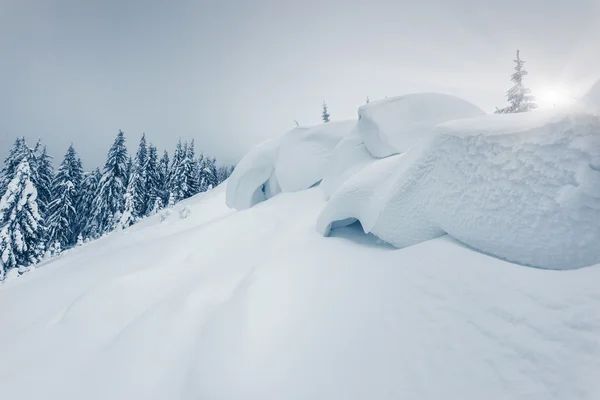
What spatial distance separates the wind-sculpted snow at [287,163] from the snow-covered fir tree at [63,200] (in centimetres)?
2501

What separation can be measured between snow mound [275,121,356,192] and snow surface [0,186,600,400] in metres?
5.24

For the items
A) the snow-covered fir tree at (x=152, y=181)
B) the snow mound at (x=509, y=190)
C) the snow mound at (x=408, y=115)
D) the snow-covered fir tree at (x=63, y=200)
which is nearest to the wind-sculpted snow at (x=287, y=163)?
the snow mound at (x=408, y=115)

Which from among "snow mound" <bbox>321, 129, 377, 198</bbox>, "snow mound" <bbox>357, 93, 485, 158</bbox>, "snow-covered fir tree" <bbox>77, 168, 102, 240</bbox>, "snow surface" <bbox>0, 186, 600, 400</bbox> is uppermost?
"snow mound" <bbox>357, 93, 485, 158</bbox>

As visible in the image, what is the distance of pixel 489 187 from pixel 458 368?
1649 millimetres

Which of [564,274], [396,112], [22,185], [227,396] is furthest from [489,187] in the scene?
[22,185]

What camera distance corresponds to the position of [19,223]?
1941cm

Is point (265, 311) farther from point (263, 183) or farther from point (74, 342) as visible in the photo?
point (263, 183)

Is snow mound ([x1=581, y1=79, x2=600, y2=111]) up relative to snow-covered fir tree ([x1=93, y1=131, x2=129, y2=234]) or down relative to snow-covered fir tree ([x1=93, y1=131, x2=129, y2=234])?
up

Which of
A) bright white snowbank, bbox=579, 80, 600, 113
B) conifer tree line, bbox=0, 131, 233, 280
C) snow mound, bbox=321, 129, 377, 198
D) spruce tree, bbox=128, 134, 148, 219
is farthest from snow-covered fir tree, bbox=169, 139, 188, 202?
bright white snowbank, bbox=579, 80, 600, 113

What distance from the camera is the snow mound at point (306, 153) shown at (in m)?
9.80

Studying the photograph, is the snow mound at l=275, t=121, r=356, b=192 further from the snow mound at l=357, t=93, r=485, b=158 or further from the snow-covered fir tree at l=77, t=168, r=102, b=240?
the snow-covered fir tree at l=77, t=168, r=102, b=240

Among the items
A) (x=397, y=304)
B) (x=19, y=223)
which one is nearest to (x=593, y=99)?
(x=397, y=304)

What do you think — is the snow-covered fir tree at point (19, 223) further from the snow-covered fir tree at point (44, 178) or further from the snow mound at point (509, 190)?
the snow mound at point (509, 190)

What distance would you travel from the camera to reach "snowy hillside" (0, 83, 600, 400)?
1.92 meters
